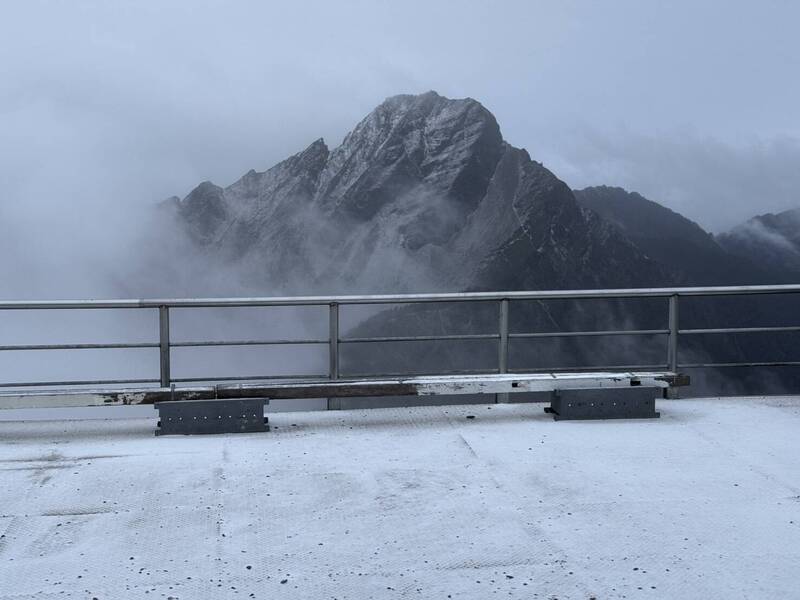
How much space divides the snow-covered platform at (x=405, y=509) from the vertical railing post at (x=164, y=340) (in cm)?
39

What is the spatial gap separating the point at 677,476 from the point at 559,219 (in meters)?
72.2

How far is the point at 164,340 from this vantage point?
5.32 meters

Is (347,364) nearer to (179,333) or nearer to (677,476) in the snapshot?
(179,333)

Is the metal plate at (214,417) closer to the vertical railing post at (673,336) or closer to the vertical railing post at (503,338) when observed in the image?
the vertical railing post at (503,338)

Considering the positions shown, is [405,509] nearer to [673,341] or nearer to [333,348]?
[333,348]

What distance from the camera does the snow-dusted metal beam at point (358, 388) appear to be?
15.9ft

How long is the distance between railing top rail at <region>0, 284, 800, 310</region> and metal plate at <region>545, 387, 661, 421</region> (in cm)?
71

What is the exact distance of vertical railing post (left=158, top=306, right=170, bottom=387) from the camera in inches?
209

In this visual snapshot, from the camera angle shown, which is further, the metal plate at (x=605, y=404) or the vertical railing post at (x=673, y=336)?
the vertical railing post at (x=673, y=336)

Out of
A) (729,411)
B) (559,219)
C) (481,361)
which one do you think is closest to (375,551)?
(729,411)

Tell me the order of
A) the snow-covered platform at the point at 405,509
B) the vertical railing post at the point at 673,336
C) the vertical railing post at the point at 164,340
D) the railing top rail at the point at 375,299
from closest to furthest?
the snow-covered platform at the point at 405,509
the railing top rail at the point at 375,299
the vertical railing post at the point at 164,340
the vertical railing post at the point at 673,336

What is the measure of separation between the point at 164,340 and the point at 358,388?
1357 millimetres

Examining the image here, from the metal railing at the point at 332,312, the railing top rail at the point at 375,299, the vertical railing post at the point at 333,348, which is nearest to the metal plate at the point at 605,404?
the metal railing at the point at 332,312

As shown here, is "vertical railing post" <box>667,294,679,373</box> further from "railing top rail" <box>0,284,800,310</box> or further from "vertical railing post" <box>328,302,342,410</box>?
"vertical railing post" <box>328,302,342,410</box>
